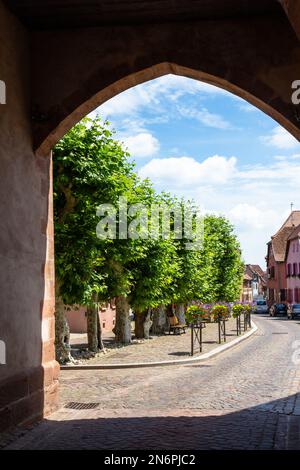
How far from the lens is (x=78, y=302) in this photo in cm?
1666

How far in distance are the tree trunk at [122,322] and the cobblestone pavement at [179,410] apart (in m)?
8.74

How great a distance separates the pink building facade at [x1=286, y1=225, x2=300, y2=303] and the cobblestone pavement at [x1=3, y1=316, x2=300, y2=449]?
48.5 meters

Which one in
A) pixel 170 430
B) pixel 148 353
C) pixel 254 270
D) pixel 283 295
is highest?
pixel 254 270

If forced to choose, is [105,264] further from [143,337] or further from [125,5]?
[125,5]

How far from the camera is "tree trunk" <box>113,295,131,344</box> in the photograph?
2481 cm

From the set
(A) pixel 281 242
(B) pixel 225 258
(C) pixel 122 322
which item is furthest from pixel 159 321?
(A) pixel 281 242

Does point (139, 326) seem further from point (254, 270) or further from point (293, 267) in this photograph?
point (254, 270)

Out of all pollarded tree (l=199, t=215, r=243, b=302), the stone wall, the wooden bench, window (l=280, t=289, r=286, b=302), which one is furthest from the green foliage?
window (l=280, t=289, r=286, b=302)

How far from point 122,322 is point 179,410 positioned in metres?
15.8

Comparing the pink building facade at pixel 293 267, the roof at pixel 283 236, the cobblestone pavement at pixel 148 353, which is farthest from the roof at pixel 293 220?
the cobblestone pavement at pixel 148 353

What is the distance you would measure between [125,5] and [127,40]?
0.67 meters

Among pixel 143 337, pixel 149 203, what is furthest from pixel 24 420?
pixel 143 337

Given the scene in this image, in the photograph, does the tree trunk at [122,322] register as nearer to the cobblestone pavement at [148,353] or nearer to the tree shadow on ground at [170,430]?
the cobblestone pavement at [148,353]

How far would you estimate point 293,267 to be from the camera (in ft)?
219
